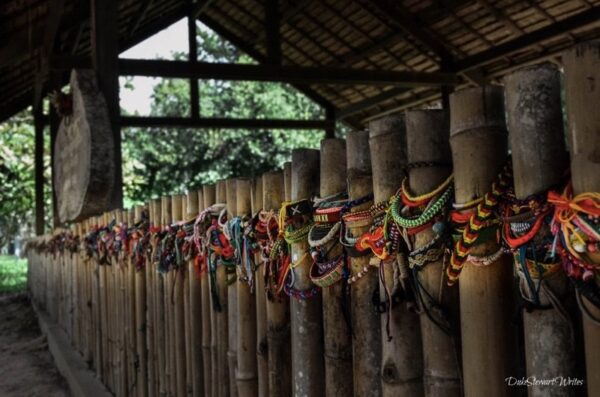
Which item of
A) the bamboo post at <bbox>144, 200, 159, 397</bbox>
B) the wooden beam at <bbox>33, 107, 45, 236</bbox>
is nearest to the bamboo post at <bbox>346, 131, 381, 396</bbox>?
the bamboo post at <bbox>144, 200, 159, 397</bbox>

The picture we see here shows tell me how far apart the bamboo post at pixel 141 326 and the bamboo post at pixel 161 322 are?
257mm

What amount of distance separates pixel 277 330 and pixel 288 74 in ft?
19.5

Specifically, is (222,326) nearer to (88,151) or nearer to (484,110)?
(484,110)

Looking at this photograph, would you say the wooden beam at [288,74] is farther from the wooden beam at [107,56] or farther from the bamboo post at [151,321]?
the bamboo post at [151,321]

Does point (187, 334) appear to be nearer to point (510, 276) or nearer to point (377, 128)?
point (377, 128)

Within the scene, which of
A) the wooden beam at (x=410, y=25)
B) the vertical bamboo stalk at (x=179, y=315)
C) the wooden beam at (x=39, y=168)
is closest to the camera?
the vertical bamboo stalk at (x=179, y=315)

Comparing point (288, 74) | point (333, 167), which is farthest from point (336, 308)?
point (288, 74)

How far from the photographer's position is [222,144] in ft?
50.4

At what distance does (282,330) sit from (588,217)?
105 cm

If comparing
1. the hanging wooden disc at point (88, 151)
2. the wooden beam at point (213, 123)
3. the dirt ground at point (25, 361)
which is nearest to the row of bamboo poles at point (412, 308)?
the hanging wooden disc at point (88, 151)

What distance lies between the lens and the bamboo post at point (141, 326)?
3.08 m

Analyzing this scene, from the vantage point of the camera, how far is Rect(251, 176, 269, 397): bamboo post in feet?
5.94

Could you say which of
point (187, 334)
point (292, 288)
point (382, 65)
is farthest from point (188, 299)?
point (382, 65)

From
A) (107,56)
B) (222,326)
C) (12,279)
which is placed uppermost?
(107,56)
